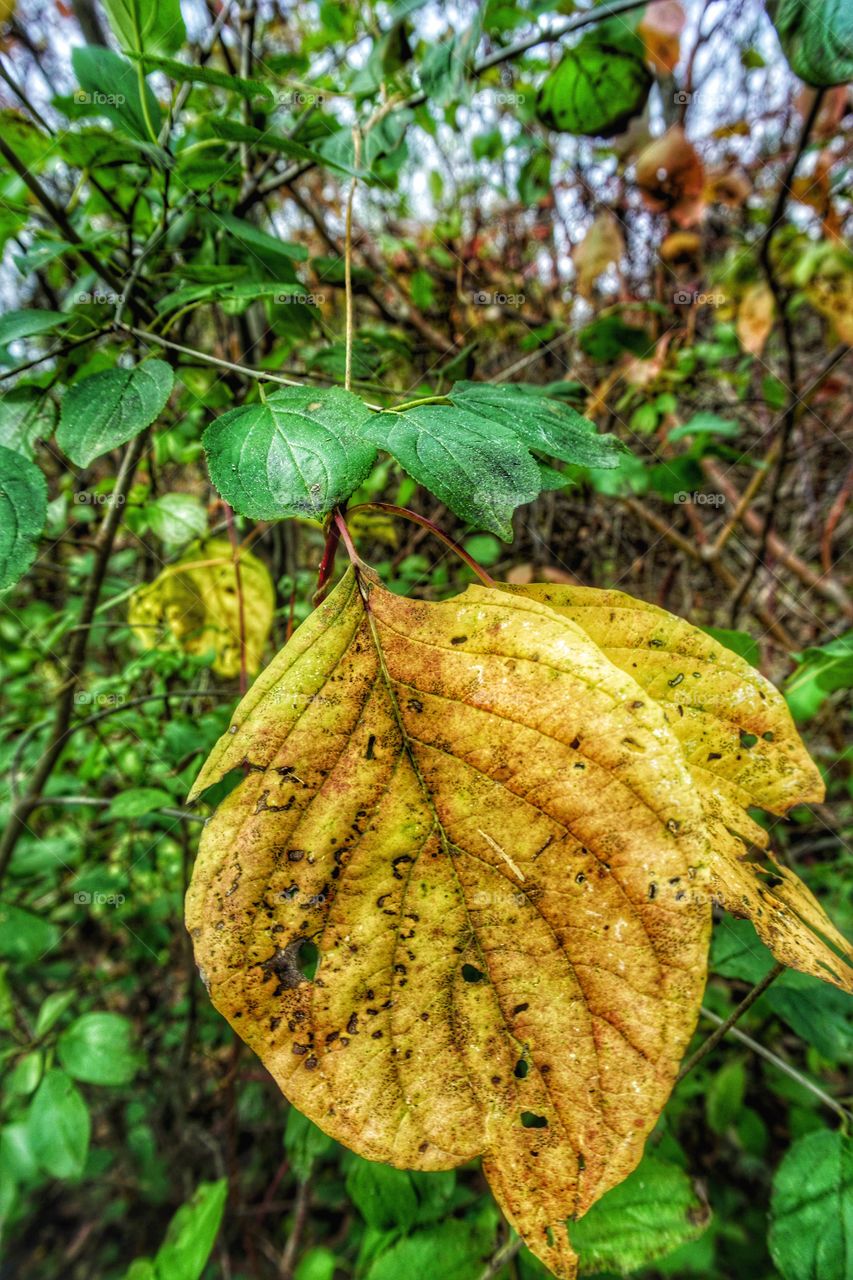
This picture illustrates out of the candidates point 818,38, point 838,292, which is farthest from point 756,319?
point 818,38

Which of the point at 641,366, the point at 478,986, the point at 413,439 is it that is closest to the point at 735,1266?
the point at 478,986

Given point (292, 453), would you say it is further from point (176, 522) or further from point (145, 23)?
point (176, 522)

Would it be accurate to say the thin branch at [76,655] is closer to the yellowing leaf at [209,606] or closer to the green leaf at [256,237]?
the yellowing leaf at [209,606]

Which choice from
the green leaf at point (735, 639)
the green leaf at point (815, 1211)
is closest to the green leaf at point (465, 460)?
the green leaf at point (735, 639)

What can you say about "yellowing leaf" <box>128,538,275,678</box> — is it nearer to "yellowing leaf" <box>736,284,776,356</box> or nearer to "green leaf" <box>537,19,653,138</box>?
"green leaf" <box>537,19,653,138</box>

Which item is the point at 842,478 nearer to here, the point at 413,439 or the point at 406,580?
the point at 406,580

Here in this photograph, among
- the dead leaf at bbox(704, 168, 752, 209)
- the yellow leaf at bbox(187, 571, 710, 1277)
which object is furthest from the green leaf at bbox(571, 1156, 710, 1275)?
the dead leaf at bbox(704, 168, 752, 209)
